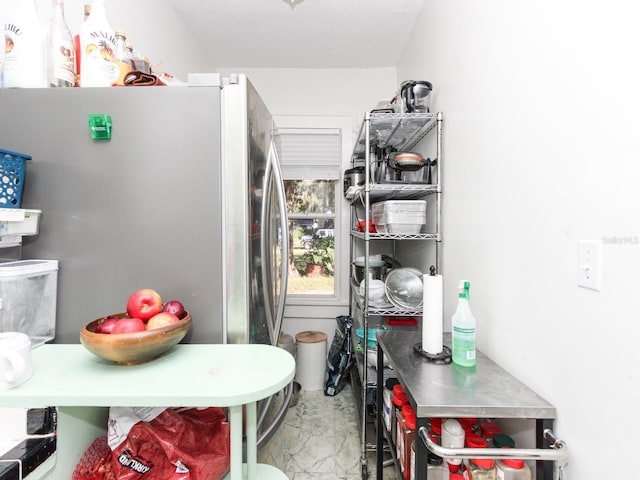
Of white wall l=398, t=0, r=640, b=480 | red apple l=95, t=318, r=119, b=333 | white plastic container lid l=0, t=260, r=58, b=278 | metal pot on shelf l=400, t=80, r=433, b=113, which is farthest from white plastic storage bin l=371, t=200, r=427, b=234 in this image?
white plastic container lid l=0, t=260, r=58, b=278

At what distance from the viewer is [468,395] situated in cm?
88

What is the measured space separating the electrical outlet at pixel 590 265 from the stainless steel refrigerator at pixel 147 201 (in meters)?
0.94

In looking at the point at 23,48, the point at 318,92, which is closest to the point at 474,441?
the point at 23,48

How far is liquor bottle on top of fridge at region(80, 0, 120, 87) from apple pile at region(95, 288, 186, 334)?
80cm

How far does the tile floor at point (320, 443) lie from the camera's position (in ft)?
5.54

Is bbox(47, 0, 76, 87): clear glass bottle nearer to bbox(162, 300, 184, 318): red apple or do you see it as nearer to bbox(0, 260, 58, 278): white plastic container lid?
bbox(0, 260, 58, 278): white plastic container lid

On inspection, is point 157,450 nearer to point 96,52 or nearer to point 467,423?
point 467,423

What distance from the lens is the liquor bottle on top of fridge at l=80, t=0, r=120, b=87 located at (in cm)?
111

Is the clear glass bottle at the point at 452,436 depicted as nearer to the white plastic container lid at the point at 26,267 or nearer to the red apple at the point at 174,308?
the red apple at the point at 174,308

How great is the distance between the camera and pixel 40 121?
1.04 meters

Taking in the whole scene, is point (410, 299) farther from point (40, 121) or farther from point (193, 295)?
point (40, 121)

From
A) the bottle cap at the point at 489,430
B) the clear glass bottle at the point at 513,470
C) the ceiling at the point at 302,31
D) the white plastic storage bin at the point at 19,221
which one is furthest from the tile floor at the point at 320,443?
the ceiling at the point at 302,31

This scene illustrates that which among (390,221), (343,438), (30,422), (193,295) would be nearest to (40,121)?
(193,295)

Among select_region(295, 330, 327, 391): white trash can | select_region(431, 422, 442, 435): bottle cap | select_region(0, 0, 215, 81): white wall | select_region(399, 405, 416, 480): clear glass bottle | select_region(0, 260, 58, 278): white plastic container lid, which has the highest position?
select_region(0, 0, 215, 81): white wall
